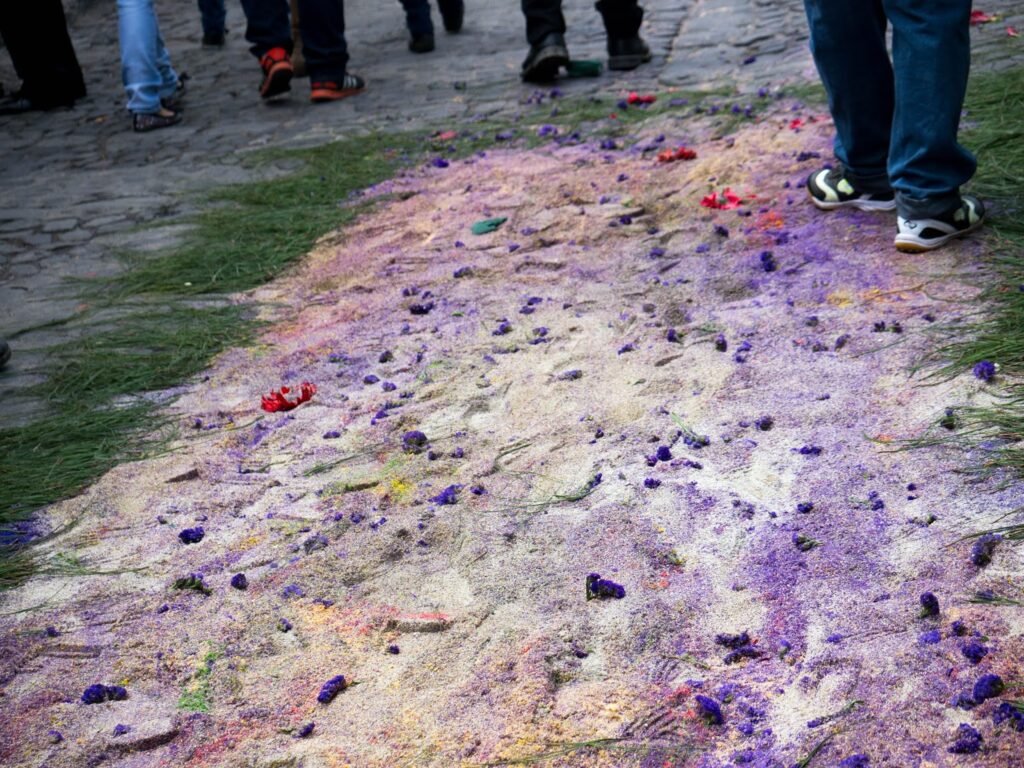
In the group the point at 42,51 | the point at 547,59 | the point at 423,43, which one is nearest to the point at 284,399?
the point at 547,59

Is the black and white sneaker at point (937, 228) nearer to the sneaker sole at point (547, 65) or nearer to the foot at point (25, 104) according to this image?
the sneaker sole at point (547, 65)

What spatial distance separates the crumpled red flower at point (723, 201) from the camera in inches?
157

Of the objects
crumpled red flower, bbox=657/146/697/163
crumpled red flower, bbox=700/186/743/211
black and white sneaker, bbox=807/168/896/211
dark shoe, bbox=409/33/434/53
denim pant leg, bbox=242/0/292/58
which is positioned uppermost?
denim pant leg, bbox=242/0/292/58

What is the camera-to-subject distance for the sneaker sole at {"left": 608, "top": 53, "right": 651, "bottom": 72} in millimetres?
6148

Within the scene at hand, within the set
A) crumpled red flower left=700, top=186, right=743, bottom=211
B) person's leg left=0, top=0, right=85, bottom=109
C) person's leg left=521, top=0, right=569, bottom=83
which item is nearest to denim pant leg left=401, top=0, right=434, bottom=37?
person's leg left=521, top=0, right=569, bottom=83

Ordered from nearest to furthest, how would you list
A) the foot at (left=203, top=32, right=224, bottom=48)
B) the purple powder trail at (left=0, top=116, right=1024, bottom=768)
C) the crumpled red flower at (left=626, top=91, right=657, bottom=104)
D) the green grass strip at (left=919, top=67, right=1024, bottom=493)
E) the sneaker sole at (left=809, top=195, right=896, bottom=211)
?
1. the purple powder trail at (left=0, top=116, right=1024, bottom=768)
2. the green grass strip at (left=919, top=67, right=1024, bottom=493)
3. the sneaker sole at (left=809, top=195, right=896, bottom=211)
4. the crumpled red flower at (left=626, top=91, right=657, bottom=104)
5. the foot at (left=203, top=32, right=224, bottom=48)

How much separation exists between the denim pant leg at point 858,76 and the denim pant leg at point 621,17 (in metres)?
2.81

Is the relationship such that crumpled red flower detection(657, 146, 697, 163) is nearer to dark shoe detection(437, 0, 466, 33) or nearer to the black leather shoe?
dark shoe detection(437, 0, 466, 33)

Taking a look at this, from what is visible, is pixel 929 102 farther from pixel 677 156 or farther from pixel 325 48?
pixel 325 48

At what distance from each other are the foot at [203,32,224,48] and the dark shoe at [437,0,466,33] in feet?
6.17

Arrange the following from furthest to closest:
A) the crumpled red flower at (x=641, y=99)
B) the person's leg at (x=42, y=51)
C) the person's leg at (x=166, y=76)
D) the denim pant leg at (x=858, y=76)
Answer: the person's leg at (x=42, y=51), the person's leg at (x=166, y=76), the crumpled red flower at (x=641, y=99), the denim pant leg at (x=858, y=76)

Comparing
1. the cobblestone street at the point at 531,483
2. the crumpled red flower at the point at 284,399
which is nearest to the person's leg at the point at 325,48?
the cobblestone street at the point at 531,483

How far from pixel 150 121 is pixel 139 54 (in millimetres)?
363

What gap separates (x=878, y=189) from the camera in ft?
11.7
